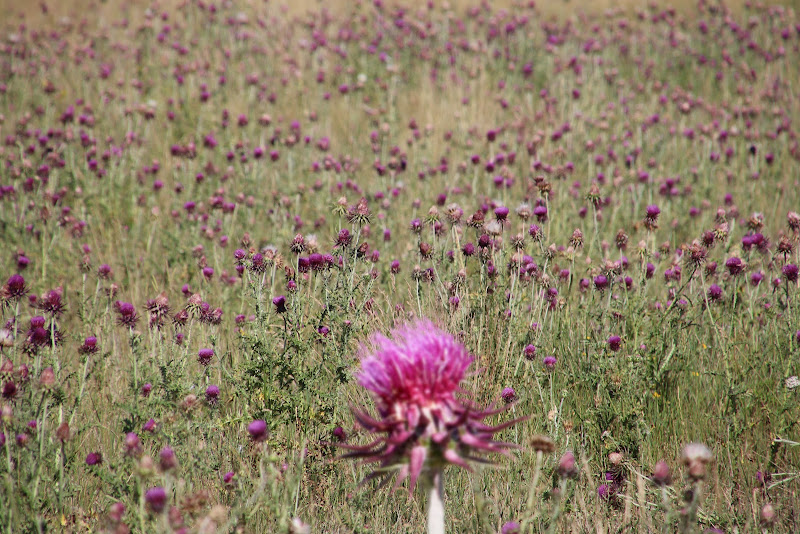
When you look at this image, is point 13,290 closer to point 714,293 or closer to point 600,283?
point 600,283

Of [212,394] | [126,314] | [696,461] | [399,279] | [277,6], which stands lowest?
[696,461]

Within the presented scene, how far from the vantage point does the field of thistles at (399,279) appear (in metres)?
2.49

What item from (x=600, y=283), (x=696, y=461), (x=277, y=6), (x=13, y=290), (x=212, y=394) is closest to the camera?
(x=696, y=461)

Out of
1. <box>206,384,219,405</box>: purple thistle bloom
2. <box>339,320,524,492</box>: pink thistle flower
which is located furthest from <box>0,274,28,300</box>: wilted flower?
<box>339,320,524,492</box>: pink thistle flower

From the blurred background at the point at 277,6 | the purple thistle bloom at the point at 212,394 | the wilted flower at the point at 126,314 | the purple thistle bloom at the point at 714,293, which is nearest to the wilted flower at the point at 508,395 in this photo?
the purple thistle bloom at the point at 212,394

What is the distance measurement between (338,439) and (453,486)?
1.67 feet

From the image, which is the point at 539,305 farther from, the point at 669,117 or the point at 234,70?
the point at 234,70

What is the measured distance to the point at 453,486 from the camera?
108 inches

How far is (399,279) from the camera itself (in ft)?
14.1

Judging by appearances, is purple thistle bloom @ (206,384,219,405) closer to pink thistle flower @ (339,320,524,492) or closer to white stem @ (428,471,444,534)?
pink thistle flower @ (339,320,524,492)

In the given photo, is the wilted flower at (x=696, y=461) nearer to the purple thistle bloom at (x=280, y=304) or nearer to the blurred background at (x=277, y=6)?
the purple thistle bloom at (x=280, y=304)

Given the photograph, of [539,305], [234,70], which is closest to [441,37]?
[234,70]

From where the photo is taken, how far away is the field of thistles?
2.49 metres

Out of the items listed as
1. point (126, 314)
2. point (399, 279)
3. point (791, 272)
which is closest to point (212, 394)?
point (126, 314)
